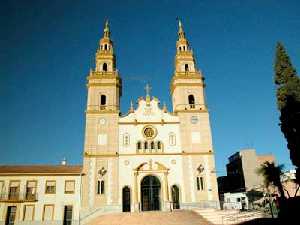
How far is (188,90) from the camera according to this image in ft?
138

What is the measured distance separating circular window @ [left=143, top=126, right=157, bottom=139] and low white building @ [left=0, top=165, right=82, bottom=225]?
9.02 metres

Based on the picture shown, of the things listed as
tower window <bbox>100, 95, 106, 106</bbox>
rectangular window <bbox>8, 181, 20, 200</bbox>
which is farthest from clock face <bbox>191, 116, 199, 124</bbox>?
rectangular window <bbox>8, 181, 20, 200</bbox>

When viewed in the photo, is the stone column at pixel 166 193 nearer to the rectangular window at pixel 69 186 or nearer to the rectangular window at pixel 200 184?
the rectangular window at pixel 200 184

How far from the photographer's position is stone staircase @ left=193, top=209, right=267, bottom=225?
29.1m

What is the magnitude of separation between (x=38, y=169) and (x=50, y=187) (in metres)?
3.22

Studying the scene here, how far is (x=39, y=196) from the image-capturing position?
3631 cm

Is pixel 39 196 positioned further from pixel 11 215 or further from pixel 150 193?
pixel 150 193

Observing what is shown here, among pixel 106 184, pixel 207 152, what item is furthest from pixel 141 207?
pixel 207 152

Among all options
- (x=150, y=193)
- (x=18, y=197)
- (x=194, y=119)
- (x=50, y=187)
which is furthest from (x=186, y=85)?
(x=18, y=197)

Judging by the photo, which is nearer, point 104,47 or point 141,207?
point 141,207

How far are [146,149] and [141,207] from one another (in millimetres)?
6725

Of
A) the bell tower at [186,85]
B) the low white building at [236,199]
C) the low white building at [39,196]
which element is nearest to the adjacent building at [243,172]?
the low white building at [236,199]

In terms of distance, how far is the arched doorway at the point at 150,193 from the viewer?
36.9 m

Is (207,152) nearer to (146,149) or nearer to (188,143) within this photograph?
(188,143)
